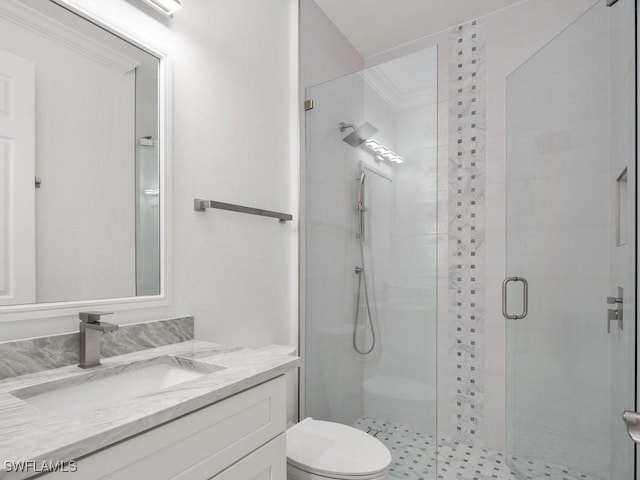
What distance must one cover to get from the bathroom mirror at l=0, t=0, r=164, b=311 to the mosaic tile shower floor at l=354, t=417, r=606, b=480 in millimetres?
1250

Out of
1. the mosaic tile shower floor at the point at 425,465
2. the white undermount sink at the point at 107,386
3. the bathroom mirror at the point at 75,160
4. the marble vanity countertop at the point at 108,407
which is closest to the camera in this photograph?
the marble vanity countertop at the point at 108,407

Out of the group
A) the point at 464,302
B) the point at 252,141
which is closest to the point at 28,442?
the point at 252,141

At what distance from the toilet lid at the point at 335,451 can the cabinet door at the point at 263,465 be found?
11.9 inches

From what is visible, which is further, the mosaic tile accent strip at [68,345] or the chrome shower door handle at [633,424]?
the mosaic tile accent strip at [68,345]

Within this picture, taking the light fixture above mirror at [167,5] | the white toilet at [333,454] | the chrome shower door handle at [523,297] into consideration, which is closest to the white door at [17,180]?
the light fixture above mirror at [167,5]

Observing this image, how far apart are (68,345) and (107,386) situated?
163 mm

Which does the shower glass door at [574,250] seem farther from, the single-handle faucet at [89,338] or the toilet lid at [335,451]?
A: the single-handle faucet at [89,338]

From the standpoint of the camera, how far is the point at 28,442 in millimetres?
595

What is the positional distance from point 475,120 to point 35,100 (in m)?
2.25

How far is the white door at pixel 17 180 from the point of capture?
965 millimetres

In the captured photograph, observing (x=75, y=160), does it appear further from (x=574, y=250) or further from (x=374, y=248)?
(x=574, y=250)

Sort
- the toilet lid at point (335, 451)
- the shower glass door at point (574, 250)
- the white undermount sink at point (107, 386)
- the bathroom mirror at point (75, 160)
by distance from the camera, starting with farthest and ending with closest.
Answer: the toilet lid at point (335, 451) → the shower glass door at point (574, 250) → the bathroom mirror at point (75, 160) → the white undermount sink at point (107, 386)

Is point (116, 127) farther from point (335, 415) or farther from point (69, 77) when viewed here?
point (335, 415)

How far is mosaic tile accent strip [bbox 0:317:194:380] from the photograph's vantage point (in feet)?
3.07
